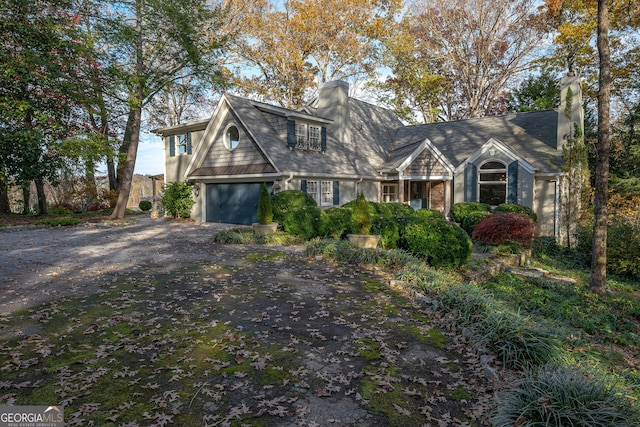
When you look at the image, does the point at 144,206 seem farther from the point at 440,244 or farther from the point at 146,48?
the point at 440,244

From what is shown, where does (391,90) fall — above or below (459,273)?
above

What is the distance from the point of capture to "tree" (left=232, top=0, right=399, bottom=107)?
26.8m


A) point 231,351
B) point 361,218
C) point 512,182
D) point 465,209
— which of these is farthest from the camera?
point 512,182

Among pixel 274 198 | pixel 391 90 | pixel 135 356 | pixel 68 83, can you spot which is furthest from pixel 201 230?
pixel 391 90

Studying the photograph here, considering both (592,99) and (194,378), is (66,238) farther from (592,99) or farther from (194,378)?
(592,99)

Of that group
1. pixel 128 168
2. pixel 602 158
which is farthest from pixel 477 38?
pixel 128 168

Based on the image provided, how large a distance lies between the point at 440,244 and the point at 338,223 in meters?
4.29

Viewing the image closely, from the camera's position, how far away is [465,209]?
17156 millimetres

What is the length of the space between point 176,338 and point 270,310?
5.29ft

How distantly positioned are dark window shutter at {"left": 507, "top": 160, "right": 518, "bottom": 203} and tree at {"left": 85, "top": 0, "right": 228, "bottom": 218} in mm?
17138

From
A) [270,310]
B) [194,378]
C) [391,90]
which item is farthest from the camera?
[391,90]

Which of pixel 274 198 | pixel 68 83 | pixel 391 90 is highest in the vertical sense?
pixel 391 90

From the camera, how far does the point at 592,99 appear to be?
85.5 ft

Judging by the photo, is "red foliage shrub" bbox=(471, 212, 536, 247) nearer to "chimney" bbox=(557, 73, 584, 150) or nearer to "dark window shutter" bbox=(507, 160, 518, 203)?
"dark window shutter" bbox=(507, 160, 518, 203)
